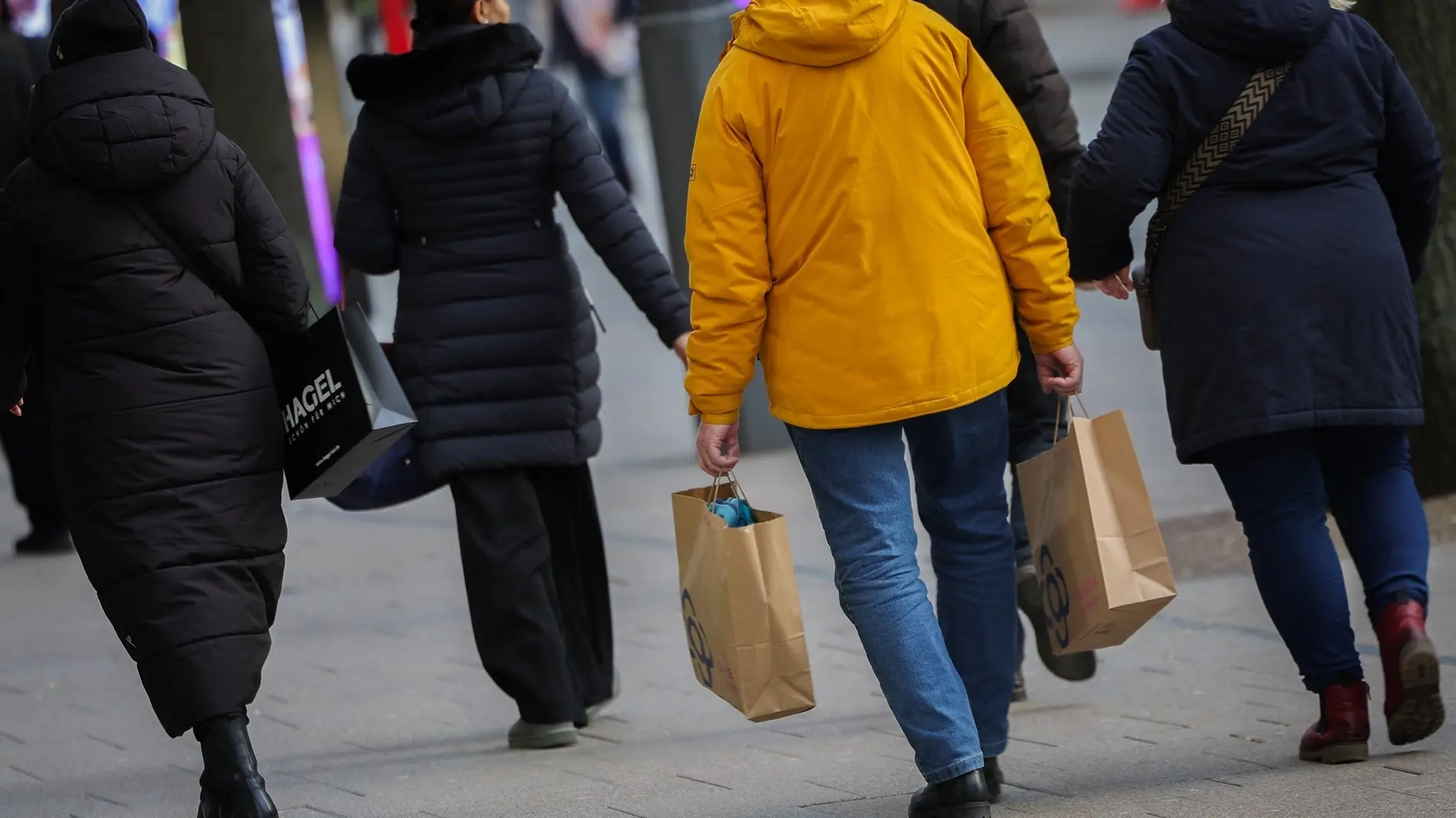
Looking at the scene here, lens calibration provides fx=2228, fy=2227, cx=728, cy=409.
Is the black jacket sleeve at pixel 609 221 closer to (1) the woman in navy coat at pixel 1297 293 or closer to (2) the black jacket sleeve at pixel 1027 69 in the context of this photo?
(2) the black jacket sleeve at pixel 1027 69

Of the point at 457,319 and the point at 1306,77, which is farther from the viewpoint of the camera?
the point at 457,319

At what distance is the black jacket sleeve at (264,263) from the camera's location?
445cm

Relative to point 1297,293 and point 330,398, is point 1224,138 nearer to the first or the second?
point 1297,293

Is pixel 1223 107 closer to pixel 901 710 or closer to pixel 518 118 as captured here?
pixel 901 710

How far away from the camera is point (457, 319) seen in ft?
17.5

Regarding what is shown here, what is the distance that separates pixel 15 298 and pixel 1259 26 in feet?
8.02

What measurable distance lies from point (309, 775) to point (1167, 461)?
14.3ft

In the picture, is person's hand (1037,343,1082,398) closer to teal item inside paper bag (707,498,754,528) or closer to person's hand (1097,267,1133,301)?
person's hand (1097,267,1133,301)

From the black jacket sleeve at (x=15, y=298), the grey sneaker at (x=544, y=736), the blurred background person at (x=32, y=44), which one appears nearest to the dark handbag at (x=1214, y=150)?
the grey sneaker at (x=544, y=736)

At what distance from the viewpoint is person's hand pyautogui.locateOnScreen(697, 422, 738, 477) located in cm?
403

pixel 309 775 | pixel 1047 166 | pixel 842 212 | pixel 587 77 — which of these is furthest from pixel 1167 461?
pixel 587 77

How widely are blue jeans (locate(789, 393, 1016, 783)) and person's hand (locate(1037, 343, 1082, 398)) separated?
101 millimetres

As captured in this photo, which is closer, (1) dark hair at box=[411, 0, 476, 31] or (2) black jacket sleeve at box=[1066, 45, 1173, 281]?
(2) black jacket sleeve at box=[1066, 45, 1173, 281]

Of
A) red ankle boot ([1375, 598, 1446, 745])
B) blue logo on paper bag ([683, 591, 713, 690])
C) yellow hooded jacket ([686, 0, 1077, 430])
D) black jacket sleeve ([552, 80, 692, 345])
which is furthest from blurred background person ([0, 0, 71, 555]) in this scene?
red ankle boot ([1375, 598, 1446, 745])
